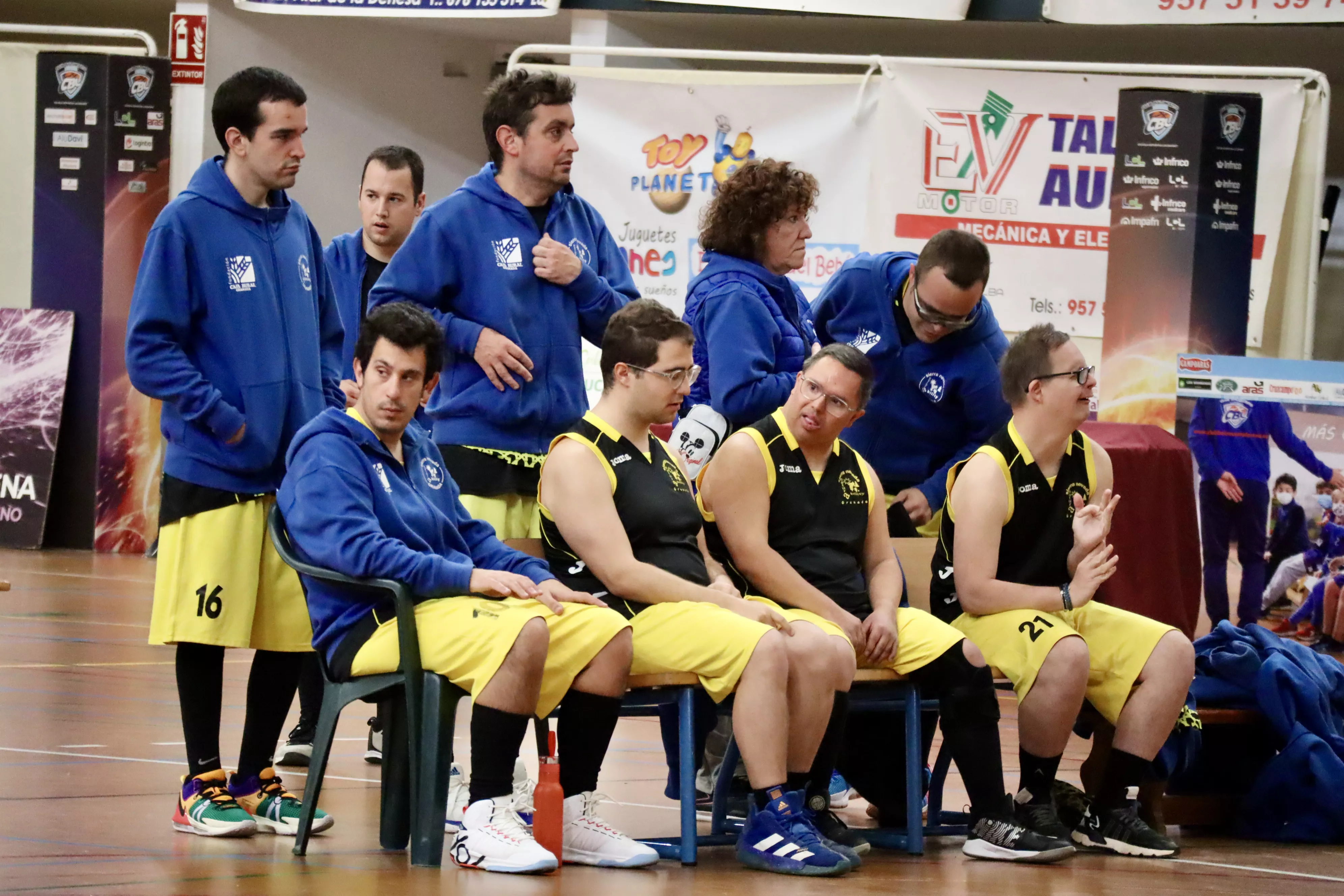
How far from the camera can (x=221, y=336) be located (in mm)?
3428

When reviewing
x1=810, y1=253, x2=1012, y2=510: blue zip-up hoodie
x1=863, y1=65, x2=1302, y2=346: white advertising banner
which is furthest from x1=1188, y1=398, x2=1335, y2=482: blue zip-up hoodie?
x1=810, y1=253, x2=1012, y2=510: blue zip-up hoodie

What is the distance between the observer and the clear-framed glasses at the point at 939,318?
4.05 metres

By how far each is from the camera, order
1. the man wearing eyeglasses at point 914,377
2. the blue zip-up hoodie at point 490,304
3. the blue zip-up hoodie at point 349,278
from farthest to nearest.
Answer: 1. the blue zip-up hoodie at point 349,278
2. the man wearing eyeglasses at point 914,377
3. the blue zip-up hoodie at point 490,304

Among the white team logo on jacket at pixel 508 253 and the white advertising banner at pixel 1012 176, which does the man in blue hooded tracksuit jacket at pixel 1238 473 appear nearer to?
the white advertising banner at pixel 1012 176

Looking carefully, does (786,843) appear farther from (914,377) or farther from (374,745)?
(374,745)

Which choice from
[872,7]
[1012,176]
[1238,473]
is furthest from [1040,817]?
[872,7]

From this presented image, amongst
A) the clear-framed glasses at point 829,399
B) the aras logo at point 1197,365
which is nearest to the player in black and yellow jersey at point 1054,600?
the clear-framed glasses at point 829,399

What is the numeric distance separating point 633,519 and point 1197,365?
144 inches

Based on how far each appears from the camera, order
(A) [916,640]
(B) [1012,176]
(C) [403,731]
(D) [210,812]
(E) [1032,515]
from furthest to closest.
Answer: (B) [1012,176] → (E) [1032,515] → (A) [916,640] → (D) [210,812] → (C) [403,731]

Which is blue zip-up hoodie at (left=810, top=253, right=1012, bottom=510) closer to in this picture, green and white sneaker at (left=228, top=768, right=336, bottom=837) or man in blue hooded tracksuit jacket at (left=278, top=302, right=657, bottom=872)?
man in blue hooded tracksuit jacket at (left=278, top=302, right=657, bottom=872)

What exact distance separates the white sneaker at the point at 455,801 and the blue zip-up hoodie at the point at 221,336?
2.72 ft

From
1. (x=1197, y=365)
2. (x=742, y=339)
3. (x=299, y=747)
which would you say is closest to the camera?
(x=742, y=339)

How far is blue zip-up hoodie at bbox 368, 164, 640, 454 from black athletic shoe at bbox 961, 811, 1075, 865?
4.24ft

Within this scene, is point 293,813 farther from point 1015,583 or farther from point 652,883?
point 1015,583
